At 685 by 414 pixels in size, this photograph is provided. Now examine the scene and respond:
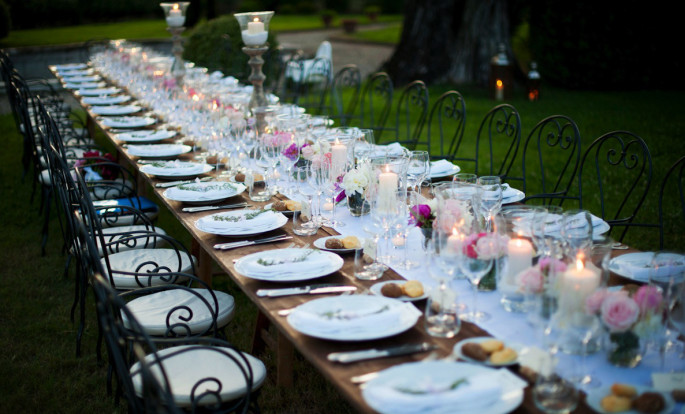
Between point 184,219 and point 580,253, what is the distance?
1784mm

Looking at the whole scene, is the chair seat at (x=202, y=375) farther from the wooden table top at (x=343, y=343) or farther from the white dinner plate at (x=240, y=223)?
the white dinner plate at (x=240, y=223)

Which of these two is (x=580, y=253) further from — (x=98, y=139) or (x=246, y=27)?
(x=98, y=139)

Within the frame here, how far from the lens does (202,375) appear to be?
243 centimetres

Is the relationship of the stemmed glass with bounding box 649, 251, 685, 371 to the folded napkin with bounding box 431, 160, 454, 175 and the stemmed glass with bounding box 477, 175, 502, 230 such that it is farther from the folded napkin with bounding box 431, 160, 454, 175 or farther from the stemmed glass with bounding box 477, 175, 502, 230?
the folded napkin with bounding box 431, 160, 454, 175

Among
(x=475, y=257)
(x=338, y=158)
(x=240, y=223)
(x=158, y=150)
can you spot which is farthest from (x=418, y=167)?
(x=158, y=150)

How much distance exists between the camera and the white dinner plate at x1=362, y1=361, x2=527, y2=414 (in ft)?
5.05

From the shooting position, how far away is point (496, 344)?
5.98ft

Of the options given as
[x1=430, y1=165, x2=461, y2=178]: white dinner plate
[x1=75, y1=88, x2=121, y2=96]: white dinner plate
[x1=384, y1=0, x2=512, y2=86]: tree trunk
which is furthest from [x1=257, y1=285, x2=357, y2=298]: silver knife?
[x1=384, y1=0, x2=512, y2=86]: tree trunk

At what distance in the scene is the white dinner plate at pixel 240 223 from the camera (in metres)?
2.79

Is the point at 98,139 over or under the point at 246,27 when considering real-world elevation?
under

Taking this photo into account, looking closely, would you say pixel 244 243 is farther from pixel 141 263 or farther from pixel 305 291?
pixel 141 263

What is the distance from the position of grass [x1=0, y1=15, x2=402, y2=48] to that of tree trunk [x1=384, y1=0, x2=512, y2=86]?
323 inches

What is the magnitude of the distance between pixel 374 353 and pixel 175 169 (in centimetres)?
222

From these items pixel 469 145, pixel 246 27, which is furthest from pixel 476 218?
pixel 469 145
